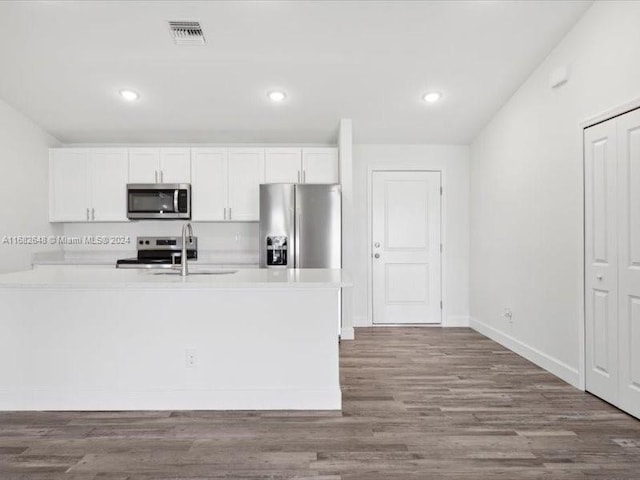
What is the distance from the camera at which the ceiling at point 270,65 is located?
3414 mm

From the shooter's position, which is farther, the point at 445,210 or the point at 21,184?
the point at 445,210

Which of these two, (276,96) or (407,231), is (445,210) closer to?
(407,231)

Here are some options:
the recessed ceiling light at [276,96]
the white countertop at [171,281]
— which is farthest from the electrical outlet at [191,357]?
the recessed ceiling light at [276,96]

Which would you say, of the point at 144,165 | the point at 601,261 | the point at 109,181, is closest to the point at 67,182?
the point at 109,181

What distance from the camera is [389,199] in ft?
18.8

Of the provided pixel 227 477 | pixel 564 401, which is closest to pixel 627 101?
pixel 564 401

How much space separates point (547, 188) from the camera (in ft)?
12.6

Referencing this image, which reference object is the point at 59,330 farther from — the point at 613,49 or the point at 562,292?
the point at 613,49

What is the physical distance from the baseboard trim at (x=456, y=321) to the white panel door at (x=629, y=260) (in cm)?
279

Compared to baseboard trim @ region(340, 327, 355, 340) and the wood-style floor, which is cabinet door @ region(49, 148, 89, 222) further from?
baseboard trim @ region(340, 327, 355, 340)

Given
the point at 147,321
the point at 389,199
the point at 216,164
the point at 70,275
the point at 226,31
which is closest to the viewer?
the point at 147,321

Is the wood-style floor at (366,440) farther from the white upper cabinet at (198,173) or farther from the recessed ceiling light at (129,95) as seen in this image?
the recessed ceiling light at (129,95)

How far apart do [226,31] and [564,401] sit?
3.62 metres

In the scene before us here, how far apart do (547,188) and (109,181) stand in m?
4.53
